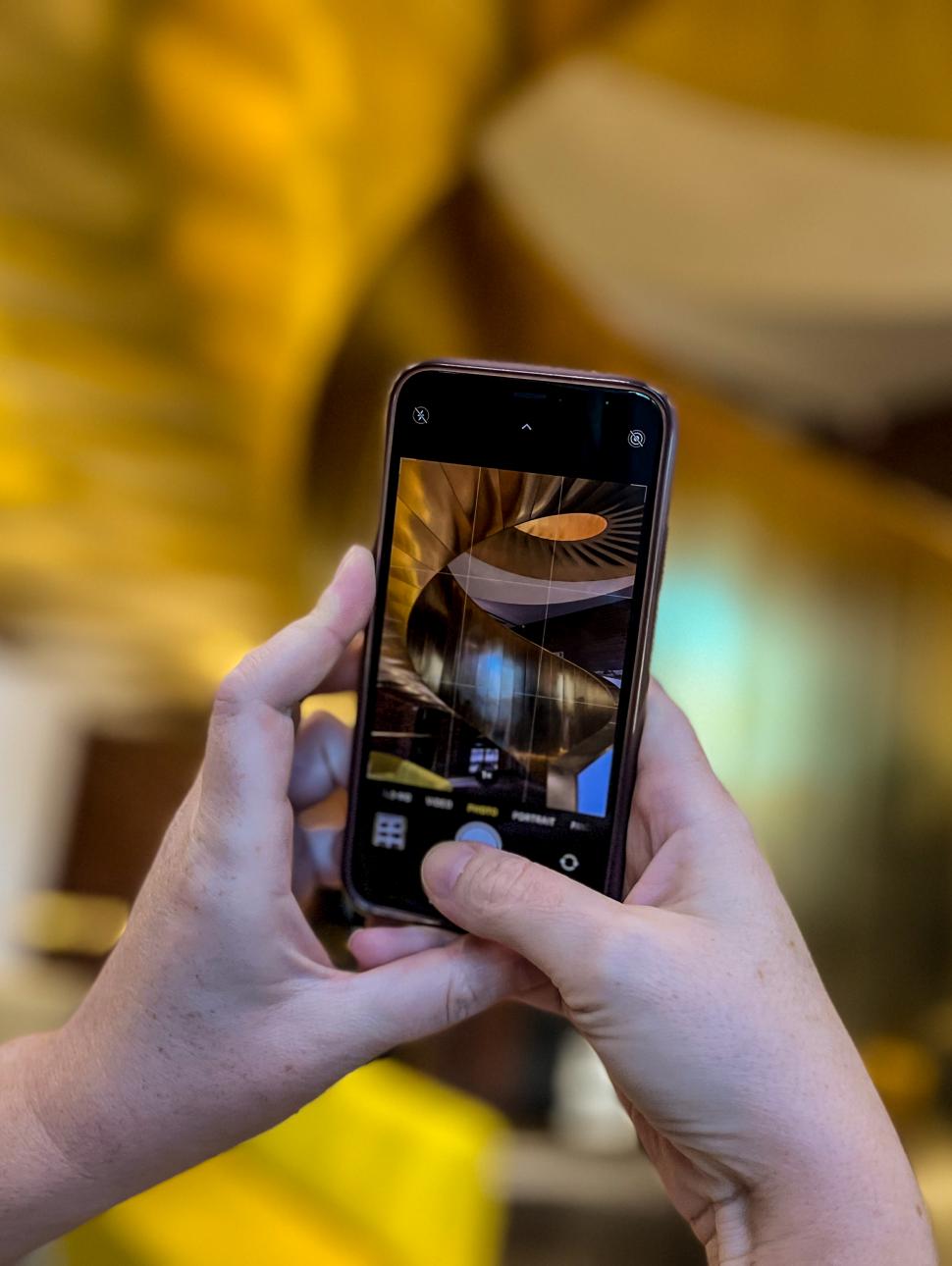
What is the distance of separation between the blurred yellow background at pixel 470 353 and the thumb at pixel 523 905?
986 mm

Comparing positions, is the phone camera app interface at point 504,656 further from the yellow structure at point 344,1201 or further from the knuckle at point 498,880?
the yellow structure at point 344,1201

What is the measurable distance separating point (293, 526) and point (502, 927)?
165 centimetres

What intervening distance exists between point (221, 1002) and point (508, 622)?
203 millimetres

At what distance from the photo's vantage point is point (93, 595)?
210 centimetres

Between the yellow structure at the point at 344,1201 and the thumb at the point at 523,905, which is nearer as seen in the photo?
the thumb at the point at 523,905

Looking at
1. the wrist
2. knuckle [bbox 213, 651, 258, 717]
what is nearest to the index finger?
knuckle [bbox 213, 651, 258, 717]

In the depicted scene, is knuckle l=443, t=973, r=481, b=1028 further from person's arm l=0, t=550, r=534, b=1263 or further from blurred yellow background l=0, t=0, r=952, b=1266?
blurred yellow background l=0, t=0, r=952, b=1266

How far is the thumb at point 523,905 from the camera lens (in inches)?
15.7

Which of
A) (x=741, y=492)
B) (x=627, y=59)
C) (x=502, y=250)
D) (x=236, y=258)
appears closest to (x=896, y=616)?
(x=741, y=492)

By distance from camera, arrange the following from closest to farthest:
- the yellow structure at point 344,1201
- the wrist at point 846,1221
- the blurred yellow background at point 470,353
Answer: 1. the wrist at point 846,1221
2. the blurred yellow background at point 470,353
3. the yellow structure at point 344,1201

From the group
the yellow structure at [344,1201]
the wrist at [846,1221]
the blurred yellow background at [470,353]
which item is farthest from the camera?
the yellow structure at [344,1201]

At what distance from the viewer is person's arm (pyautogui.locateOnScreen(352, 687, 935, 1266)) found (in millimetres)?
389

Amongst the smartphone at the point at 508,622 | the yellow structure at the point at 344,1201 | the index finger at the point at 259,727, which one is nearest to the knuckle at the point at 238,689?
the index finger at the point at 259,727

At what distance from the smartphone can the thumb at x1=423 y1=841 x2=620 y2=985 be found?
0.04 meters
